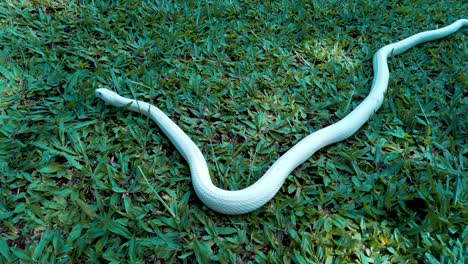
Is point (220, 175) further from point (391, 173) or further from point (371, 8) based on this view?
point (371, 8)

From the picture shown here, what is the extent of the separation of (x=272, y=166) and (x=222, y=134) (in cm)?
45

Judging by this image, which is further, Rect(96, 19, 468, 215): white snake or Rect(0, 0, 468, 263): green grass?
Rect(96, 19, 468, 215): white snake

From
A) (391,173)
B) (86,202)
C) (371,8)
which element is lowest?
(86,202)

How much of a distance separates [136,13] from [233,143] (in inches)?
67.3

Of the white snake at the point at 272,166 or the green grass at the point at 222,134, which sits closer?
the green grass at the point at 222,134

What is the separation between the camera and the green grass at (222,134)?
5.38 feet

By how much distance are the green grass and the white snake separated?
65mm

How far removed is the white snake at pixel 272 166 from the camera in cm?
174

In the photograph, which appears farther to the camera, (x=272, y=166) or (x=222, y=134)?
(x=222, y=134)

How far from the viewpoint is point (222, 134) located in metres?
2.22

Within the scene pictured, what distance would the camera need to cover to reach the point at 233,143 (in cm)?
218

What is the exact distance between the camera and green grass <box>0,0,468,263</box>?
164 centimetres

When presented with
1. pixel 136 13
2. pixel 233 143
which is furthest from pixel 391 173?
pixel 136 13

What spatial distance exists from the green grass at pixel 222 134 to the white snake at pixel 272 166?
0.21ft
